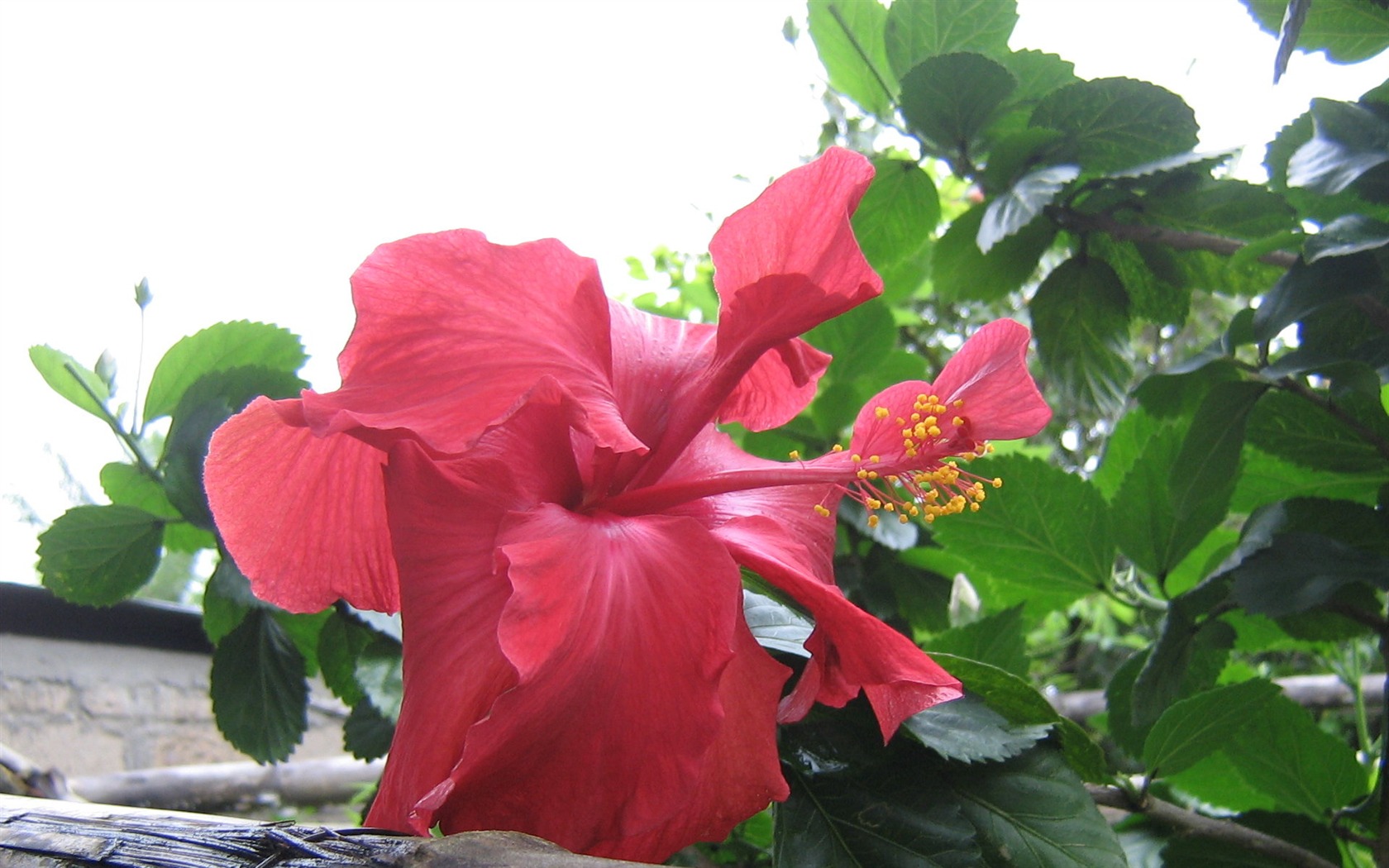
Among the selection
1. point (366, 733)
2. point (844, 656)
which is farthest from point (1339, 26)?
point (366, 733)

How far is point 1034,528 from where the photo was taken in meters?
0.68

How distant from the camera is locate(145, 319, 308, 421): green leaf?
25.1 inches

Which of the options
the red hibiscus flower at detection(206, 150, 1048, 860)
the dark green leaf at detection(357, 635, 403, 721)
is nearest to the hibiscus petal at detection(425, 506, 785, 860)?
the red hibiscus flower at detection(206, 150, 1048, 860)

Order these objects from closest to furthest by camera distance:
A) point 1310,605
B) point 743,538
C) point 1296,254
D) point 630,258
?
point 743,538, point 1310,605, point 1296,254, point 630,258

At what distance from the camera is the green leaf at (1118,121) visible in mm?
694

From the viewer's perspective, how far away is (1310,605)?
0.56 metres

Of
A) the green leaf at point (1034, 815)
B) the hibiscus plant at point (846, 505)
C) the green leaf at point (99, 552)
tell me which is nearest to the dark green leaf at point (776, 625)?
the hibiscus plant at point (846, 505)

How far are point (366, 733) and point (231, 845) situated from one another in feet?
1.14

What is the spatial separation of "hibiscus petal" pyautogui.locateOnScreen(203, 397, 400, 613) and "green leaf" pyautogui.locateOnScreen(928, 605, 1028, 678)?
36 centimetres

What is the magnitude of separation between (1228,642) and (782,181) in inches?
20.4

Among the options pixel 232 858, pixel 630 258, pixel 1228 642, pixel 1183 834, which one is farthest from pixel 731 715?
pixel 630 258

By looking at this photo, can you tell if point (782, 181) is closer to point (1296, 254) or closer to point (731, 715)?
point (731, 715)

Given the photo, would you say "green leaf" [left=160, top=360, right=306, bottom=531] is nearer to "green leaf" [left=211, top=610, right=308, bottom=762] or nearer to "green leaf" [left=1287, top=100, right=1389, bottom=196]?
"green leaf" [left=211, top=610, right=308, bottom=762]

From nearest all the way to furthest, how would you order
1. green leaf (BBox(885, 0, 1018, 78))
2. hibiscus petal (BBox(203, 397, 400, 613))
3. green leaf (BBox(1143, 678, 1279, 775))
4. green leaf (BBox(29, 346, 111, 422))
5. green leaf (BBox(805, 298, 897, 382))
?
hibiscus petal (BBox(203, 397, 400, 613)) → green leaf (BBox(1143, 678, 1279, 775)) → green leaf (BBox(29, 346, 111, 422)) → green leaf (BBox(885, 0, 1018, 78)) → green leaf (BBox(805, 298, 897, 382))
